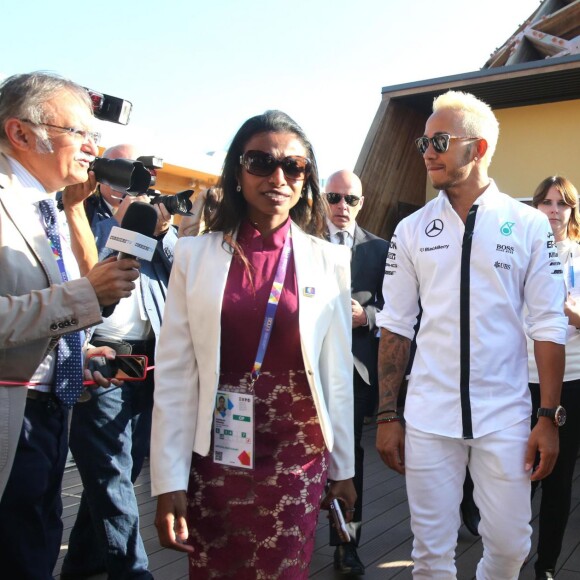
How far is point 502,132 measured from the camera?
8.98 metres

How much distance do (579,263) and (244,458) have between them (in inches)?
118

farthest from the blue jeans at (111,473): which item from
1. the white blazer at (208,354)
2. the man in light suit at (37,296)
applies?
the white blazer at (208,354)

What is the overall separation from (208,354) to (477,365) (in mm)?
1190

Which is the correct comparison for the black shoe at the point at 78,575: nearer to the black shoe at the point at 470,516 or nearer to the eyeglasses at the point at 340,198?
A: the black shoe at the point at 470,516

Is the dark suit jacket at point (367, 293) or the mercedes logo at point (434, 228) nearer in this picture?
the mercedes logo at point (434, 228)

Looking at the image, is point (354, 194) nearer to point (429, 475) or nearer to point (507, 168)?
point (429, 475)

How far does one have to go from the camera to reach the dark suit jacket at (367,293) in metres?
4.48

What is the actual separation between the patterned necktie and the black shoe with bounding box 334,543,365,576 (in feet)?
7.68

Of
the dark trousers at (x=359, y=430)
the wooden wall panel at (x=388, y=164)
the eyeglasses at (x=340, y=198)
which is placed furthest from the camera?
the wooden wall panel at (x=388, y=164)

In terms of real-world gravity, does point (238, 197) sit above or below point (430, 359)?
above

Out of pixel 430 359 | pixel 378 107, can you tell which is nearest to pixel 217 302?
pixel 430 359

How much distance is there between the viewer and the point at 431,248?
3029 mm

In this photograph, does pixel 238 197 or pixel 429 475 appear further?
pixel 429 475

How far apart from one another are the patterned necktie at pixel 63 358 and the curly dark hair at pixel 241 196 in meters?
0.55
